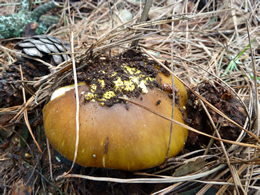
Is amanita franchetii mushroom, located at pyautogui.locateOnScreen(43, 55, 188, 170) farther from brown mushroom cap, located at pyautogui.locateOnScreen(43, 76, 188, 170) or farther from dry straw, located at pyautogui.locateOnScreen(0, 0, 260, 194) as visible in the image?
dry straw, located at pyautogui.locateOnScreen(0, 0, 260, 194)

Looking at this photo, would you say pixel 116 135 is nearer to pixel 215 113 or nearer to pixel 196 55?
pixel 215 113

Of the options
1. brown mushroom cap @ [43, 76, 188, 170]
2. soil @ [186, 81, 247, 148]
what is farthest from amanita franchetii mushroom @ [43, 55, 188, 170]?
soil @ [186, 81, 247, 148]

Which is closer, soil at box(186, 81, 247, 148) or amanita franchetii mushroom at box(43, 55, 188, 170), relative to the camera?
amanita franchetii mushroom at box(43, 55, 188, 170)

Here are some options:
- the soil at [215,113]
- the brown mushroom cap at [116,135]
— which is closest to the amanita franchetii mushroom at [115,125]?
the brown mushroom cap at [116,135]

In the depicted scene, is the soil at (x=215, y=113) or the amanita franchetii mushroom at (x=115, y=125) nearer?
the amanita franchetii mushroom at (x=115, y=125)

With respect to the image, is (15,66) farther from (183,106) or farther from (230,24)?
(230,24)

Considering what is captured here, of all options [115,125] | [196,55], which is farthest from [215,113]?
[196,55]

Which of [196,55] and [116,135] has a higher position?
[196,55]

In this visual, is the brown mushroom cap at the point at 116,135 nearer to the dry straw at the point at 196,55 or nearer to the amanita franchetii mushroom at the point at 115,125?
the amanita franchetii mushroom at the point at 115,125
